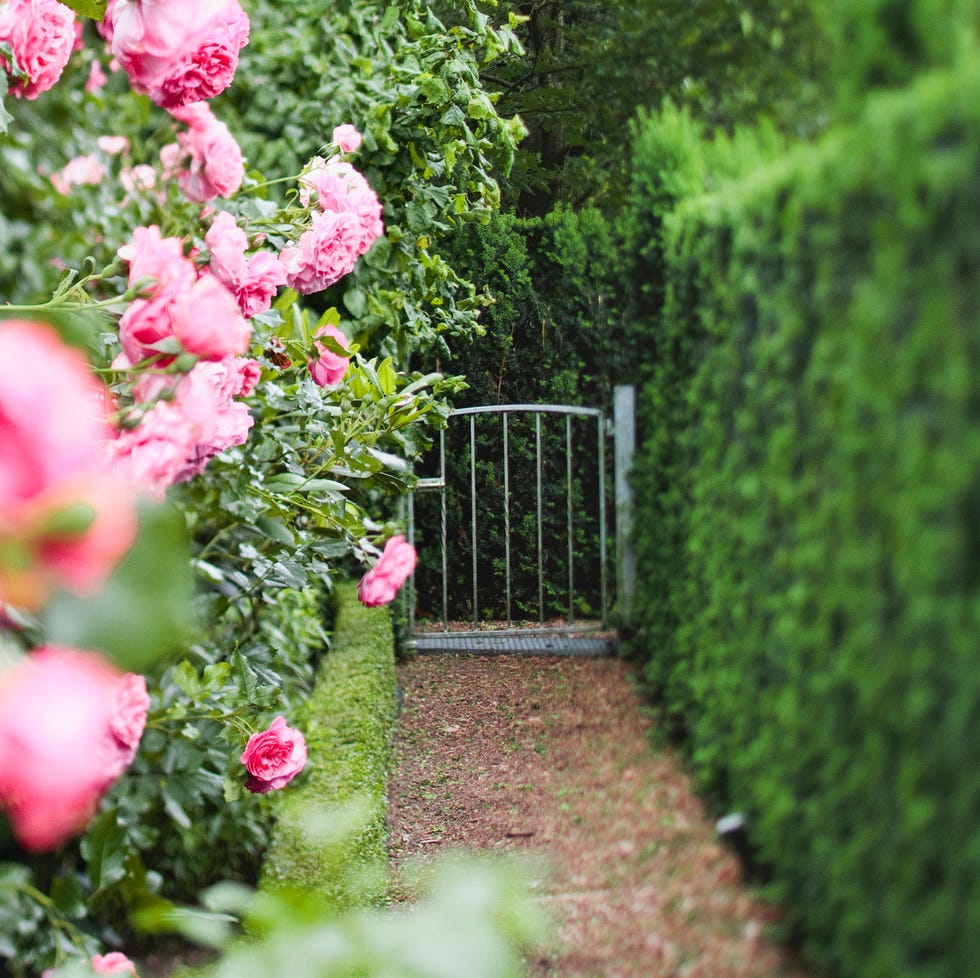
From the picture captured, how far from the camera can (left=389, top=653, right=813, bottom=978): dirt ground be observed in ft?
1.70

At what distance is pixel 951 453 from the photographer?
14.8 inches

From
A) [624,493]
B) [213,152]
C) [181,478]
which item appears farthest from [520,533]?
[213,152]

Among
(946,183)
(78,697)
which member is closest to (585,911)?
(78,697)

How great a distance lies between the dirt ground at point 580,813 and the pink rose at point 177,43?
757 mm

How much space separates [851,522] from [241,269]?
3.35 ft

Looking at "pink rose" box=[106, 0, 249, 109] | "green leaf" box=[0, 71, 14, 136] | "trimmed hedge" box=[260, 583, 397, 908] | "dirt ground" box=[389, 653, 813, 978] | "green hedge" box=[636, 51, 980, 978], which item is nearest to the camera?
"green hedge" box=[636, 51, 980, 978]

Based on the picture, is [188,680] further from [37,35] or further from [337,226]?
[37,35]

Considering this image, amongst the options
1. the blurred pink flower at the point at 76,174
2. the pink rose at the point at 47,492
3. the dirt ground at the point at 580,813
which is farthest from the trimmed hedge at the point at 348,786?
the blurred pink flower at the point at 76,174

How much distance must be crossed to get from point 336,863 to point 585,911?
0.41 metres

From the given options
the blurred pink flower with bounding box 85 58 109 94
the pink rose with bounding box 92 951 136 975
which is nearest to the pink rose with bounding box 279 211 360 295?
the pink rose with bounding box 92 951 136 975

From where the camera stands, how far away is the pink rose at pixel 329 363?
4.80ft

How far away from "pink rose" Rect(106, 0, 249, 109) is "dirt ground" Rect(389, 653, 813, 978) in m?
0.76

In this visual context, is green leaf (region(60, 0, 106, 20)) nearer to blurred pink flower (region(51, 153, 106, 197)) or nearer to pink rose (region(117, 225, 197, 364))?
pink rose (region(117, 225, 197, 364))

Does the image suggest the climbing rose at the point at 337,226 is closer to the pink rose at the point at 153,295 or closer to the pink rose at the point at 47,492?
the pink rose at the point at 153,295
